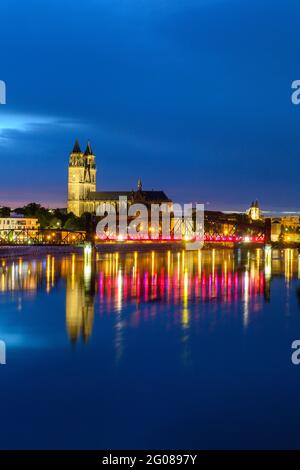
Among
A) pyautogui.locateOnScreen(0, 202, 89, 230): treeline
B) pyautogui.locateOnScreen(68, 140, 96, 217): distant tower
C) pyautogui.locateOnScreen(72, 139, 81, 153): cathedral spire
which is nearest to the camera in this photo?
pyautogui.locateOnScreen(0, 202, 89, 230): treeline

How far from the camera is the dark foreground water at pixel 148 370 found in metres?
14.8

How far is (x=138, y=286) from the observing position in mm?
45250

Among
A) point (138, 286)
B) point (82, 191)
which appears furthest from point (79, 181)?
point (138, 286)

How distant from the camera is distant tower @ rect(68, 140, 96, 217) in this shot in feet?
634

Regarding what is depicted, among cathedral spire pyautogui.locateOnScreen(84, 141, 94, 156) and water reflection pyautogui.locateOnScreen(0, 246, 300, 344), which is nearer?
water reflection pyautogui.locateOnScreen(0, 246, 300, 344)

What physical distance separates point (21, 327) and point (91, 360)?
25.2ft

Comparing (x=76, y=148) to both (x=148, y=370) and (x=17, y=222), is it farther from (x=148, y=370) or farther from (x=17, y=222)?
(x=148, y=370)

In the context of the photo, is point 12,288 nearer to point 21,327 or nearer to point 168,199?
point 21,327

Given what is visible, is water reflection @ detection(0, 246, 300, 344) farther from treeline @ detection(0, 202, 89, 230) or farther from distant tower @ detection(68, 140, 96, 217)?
distant tower @ detection(68, 140, 96, 217)

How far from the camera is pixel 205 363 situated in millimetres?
21141

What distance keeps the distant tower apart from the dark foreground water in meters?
154

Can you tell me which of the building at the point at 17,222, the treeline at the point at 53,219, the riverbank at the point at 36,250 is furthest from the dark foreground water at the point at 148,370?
the building at the point at 17,222

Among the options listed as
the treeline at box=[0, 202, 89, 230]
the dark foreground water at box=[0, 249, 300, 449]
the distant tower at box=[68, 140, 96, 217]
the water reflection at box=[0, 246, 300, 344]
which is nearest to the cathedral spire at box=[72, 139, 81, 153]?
the distant tower at box=[68, 140, 96, 217]

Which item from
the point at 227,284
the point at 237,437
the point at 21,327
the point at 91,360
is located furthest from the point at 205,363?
the point at 227,284
